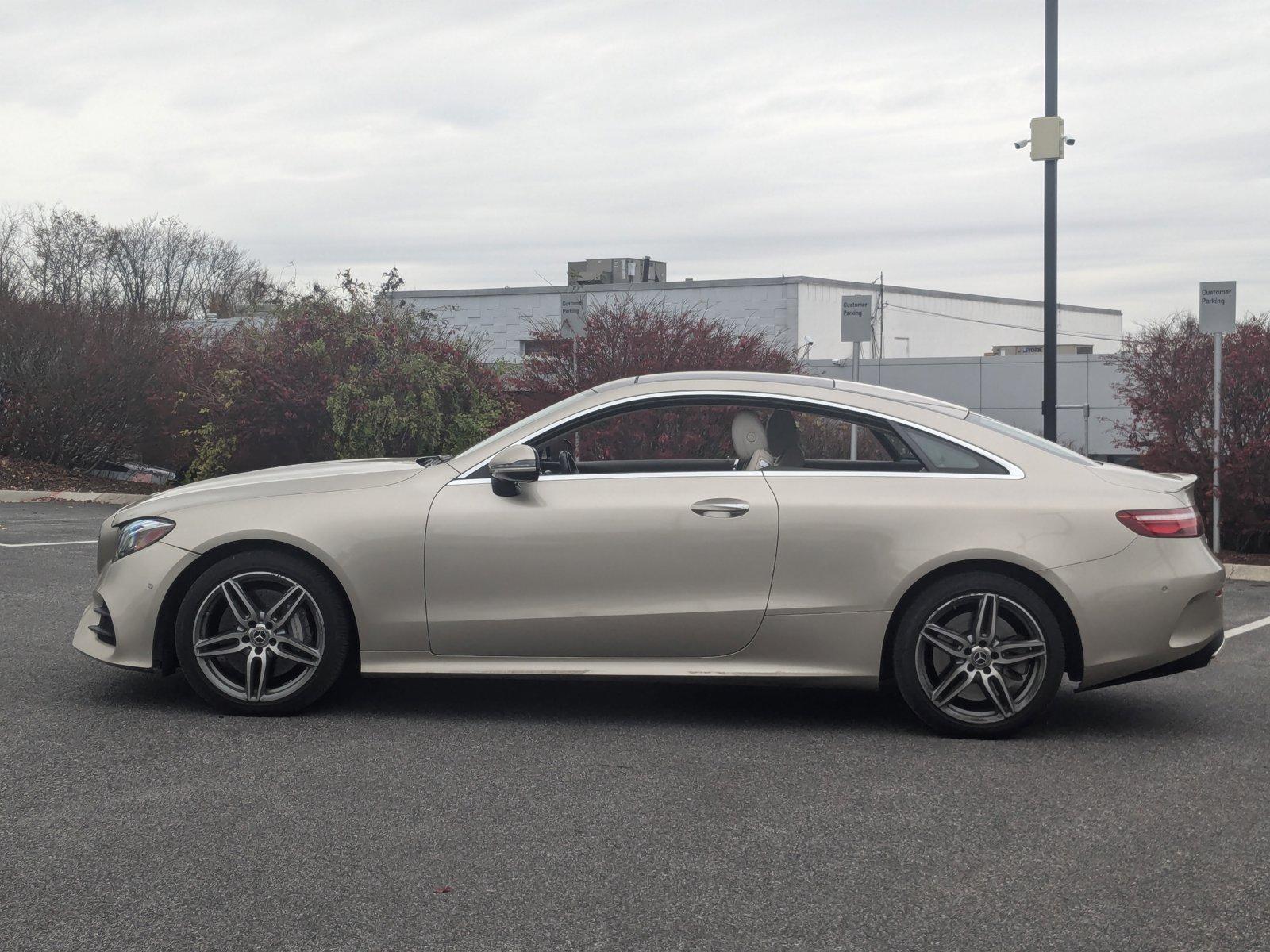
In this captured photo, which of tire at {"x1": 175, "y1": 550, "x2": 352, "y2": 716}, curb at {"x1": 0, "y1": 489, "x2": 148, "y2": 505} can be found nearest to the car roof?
tire at {"x1": 175, "y1": 550, "x2": 352, "y2": 716}

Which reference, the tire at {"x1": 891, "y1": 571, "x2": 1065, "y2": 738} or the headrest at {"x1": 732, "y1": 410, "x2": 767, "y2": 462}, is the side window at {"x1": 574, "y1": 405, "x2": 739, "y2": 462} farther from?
the tire at {"x1": 891, "y1": 571, "x2": 1065, "y2": 738}

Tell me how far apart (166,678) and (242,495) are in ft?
4.40

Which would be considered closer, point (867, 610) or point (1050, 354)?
point (867, 610)

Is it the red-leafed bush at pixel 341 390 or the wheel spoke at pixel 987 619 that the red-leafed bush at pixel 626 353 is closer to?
the red-leafed bush at pixel 341 390

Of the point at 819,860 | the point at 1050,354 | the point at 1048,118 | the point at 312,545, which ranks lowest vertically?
the point at 819,860

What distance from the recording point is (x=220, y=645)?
606 cm

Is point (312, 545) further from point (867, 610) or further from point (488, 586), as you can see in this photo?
point (867, 610)

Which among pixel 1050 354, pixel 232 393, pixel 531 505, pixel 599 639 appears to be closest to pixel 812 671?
pixel 599 639

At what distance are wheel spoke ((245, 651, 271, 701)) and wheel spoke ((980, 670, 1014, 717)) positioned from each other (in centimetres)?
301

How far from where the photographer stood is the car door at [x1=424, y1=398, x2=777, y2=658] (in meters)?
5.93

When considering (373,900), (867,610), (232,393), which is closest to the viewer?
(373,900)

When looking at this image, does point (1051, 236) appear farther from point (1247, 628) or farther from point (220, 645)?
point (220, 645)

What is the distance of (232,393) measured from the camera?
18.7 metres

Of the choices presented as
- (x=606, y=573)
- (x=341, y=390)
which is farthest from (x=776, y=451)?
(x=341, y=390)
